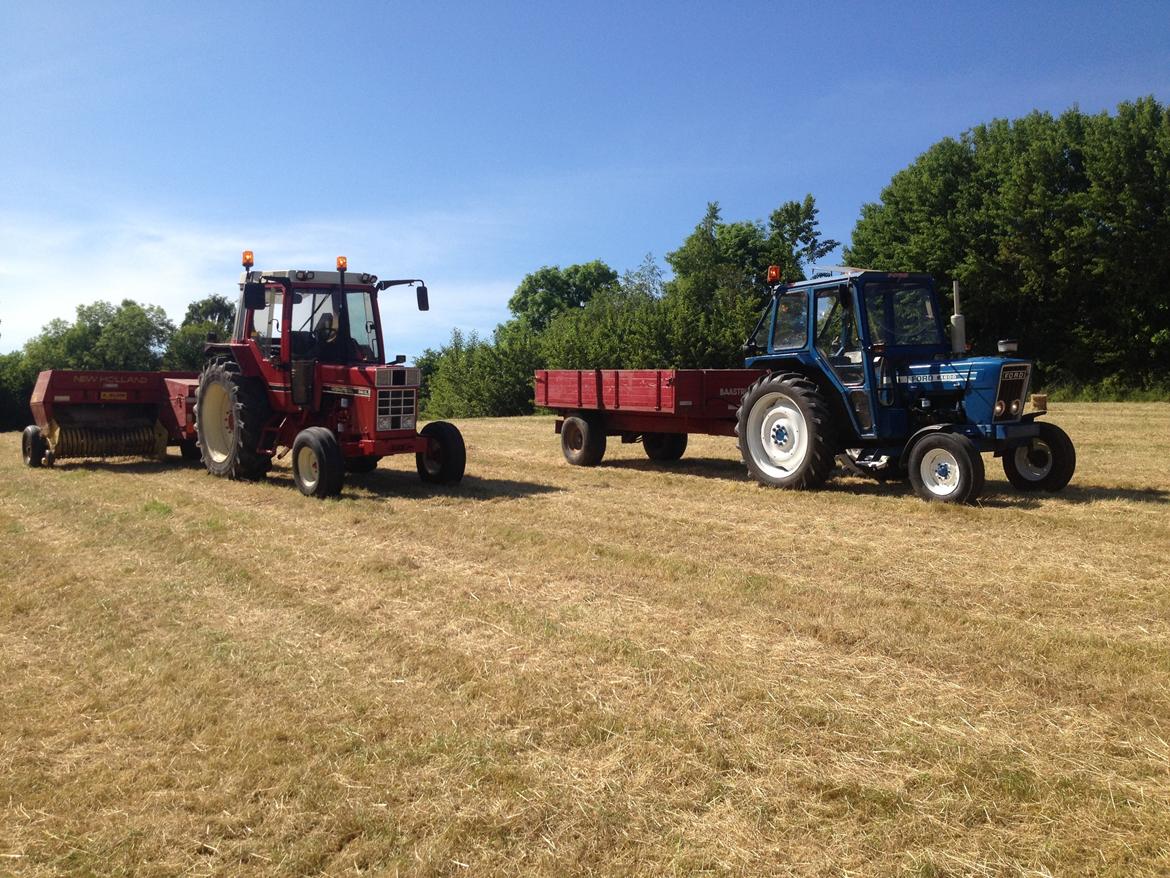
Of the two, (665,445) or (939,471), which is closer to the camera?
(939,471)

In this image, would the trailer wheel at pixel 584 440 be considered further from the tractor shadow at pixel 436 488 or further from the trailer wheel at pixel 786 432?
the trailer wheel at pixel 786 432

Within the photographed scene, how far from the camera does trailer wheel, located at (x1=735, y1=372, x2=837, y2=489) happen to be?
30.9ft

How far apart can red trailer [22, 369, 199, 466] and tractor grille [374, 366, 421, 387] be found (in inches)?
160

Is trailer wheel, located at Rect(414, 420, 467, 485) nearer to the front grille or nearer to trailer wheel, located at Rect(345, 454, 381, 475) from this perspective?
trailer wheel, located at Rect(345, 454, 381, 475)

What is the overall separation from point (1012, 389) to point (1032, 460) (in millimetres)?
893

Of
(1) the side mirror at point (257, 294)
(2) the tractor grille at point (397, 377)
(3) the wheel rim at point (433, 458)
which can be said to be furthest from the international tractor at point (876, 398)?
(1) the side mirror at point (257, 294)

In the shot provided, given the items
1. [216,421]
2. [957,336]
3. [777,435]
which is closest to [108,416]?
[216,421]

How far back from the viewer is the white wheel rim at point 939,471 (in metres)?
8.44

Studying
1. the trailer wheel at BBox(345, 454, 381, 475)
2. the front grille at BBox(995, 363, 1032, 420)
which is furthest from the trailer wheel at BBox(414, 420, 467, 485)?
the front grille at BBox(995, 363, 1032, 420)

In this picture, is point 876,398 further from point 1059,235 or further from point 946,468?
point 1059,235

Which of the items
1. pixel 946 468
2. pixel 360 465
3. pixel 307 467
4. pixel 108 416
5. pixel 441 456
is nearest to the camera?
pixel 946 468

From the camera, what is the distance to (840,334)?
9.60 meters

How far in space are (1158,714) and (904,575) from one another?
2226 mm

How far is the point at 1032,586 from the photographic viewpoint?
18.1 ft
